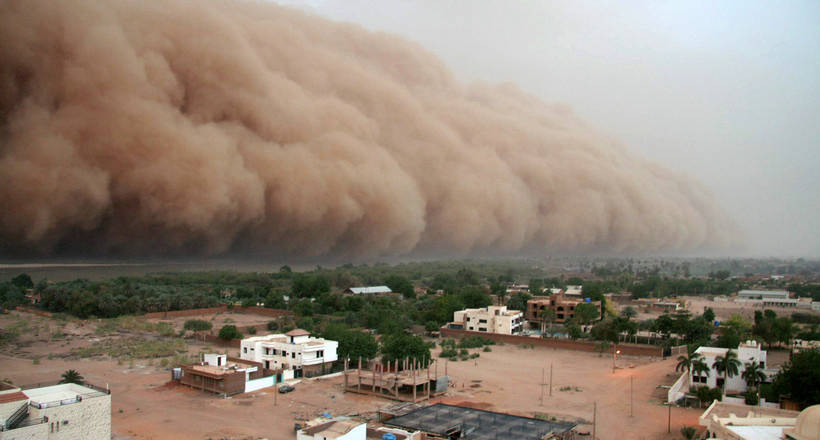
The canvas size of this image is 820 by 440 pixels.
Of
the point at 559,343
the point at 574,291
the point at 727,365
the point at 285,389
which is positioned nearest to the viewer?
the point at 727,365

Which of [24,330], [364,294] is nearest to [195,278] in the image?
[364,294]

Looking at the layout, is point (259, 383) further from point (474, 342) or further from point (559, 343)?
point (559, 343)

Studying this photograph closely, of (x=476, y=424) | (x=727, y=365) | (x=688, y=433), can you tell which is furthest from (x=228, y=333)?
(x=727, y=365)

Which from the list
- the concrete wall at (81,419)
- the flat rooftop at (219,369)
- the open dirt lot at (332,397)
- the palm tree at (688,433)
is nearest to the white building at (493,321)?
the open dirt lot at (332,397)

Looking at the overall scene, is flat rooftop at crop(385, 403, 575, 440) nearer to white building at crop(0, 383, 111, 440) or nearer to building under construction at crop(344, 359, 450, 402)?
building under construction at crop(344, 359, 450, 402)

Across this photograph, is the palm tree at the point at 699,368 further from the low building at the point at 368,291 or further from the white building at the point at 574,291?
the low building at the point at 368,291
